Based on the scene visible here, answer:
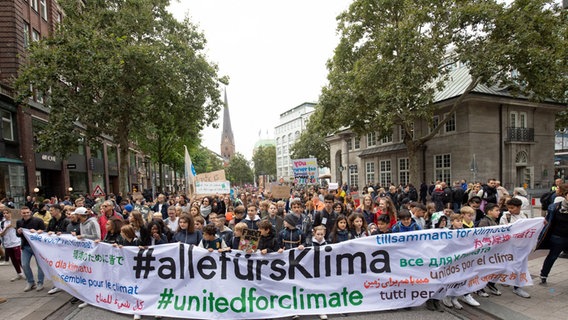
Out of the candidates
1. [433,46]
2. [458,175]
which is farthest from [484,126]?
[433,46]

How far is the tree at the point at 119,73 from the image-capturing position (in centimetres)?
1647

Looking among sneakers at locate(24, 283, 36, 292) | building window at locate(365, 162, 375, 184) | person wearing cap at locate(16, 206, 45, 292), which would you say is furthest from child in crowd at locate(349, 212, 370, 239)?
building window at locate(365, 162, 375, 184)

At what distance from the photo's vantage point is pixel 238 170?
99000mm

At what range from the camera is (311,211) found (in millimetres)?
10602

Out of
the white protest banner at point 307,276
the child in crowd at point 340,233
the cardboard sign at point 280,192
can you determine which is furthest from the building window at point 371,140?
the white protest banner at point 307,276

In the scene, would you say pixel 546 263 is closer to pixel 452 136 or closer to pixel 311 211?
pixel 311 211

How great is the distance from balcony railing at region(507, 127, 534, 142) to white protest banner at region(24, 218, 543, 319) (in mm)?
25094

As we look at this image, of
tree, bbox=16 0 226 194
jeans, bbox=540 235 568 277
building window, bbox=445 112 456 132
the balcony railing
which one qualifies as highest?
tree, bbox=16 0 226 194

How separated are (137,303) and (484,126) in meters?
26.6

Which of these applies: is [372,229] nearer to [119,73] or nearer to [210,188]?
[210,188]

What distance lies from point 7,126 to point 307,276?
72.2ft

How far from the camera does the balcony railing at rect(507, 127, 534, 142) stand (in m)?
25.6

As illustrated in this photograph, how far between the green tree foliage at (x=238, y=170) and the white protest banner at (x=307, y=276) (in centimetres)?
9433

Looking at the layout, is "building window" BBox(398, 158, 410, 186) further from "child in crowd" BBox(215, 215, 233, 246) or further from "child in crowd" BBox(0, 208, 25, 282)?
"child in crowd" BBox(0, 208, 25, 282)
